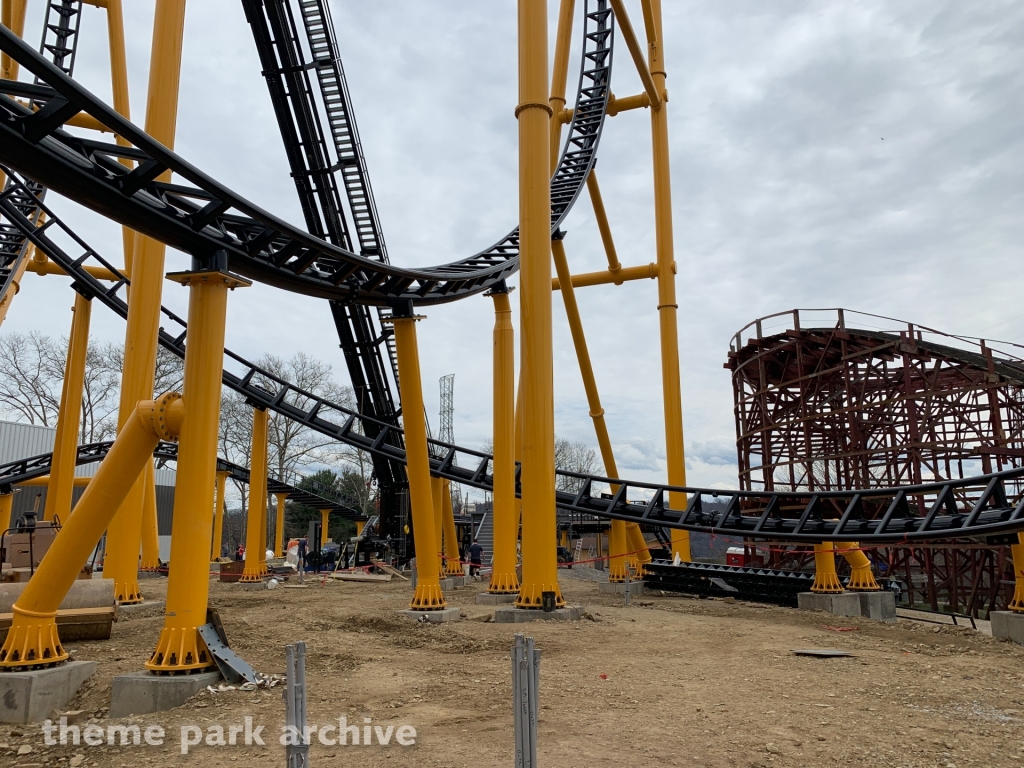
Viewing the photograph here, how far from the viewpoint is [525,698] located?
339cm

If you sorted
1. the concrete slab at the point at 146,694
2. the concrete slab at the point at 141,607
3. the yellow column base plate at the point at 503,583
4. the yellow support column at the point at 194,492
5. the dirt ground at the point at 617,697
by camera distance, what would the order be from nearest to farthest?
1. the dirt ground at the point at 617,697
2. the concrete slab at the point at 146,694
3. the yellow support column at the point at 194,492
4. the concrete slab at the point at 141,607
5. the yellow column base plate at the point at 503,583

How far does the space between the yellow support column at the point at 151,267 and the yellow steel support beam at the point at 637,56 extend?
9385 mm

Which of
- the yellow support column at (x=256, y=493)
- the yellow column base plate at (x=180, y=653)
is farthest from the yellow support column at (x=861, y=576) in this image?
the yellow support column at (x=256, y=493)

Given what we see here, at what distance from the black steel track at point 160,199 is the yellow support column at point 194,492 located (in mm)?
557

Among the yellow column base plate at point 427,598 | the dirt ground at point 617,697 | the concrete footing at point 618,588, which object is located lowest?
the concrete footing at point 618,588

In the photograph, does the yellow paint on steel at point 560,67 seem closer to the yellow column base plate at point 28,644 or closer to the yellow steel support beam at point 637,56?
the yellow steel support beam at point 637,56

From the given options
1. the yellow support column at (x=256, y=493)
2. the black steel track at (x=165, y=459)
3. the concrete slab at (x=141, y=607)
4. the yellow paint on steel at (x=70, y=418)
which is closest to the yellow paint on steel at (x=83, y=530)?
the concrete slab at (x=141, y=607)

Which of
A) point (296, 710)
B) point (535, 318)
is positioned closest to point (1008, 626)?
point (535, 318)

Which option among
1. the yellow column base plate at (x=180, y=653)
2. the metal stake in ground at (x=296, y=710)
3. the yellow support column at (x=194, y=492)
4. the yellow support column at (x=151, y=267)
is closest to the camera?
the metal stake in ground at (x=296, y=710)

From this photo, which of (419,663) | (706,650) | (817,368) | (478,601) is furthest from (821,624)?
(817,368)

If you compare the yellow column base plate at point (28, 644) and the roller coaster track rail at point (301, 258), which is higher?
the roller coaster track rail at point (301, 258)

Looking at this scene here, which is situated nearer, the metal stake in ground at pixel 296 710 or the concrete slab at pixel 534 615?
the metal stake in ground at pixel 296 710

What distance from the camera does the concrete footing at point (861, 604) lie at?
502 inches

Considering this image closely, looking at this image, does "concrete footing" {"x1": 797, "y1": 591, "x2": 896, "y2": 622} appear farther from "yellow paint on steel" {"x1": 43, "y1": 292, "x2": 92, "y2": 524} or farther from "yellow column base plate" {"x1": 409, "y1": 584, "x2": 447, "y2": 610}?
"yellow paint on steel" {"x1": 43, "y1": 292, "x2": 92, "y2": 524}
